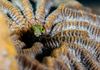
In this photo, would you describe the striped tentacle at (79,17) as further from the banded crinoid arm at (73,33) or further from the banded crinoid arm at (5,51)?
the banded crinoid arm at (5,51)

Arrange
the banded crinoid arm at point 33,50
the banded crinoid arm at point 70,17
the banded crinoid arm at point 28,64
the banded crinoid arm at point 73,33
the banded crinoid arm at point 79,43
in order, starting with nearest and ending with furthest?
the banded crinoid arm at point 28,64 → the banded crinoid arm at point 33,50 → the banded crinoid arm at point 79,43 → the banded crinoid arm at point 73,33 → the banded crinoid arm at point 70,17

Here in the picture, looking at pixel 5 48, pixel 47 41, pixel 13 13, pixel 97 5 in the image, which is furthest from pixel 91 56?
pixel 97 5

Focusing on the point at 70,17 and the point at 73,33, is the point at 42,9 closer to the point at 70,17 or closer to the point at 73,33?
the point at 70,17

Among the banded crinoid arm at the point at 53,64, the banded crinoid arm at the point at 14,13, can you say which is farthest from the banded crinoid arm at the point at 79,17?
the banded crinoid arm at the point at 53,64

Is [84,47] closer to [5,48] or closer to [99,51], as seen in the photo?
[99,51]

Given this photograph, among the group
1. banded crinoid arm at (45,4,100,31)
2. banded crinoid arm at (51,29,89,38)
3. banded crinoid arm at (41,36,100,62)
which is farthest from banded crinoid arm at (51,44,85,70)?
banded crinoid arm at (45,4,100,31)

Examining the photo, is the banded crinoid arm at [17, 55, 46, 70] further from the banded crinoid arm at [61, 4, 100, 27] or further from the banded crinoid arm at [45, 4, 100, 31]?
the banded crinoid arm at [61, 4, 100, 27]

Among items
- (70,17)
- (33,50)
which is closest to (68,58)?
(33,50)
